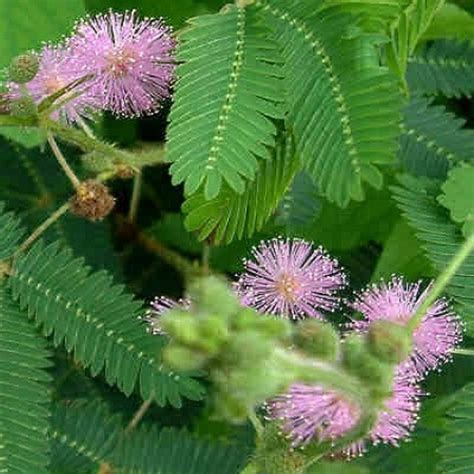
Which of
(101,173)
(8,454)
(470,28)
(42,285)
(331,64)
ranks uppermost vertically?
(470,28)

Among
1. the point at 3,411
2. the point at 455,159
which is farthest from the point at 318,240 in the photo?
the point at 3,411

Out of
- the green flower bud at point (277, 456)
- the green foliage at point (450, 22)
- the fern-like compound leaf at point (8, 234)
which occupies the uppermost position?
the green foliage at point (450, 22)

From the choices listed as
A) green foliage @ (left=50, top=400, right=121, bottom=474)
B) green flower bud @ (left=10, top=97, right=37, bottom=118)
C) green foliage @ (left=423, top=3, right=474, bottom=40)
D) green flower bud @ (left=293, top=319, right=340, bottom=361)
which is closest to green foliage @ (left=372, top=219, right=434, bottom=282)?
green foliage @ (left=423, top=3, right=474, bottom=40)

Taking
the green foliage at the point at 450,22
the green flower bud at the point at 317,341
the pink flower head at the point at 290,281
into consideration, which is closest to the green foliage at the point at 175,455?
the pink flower head at the point at 290,281

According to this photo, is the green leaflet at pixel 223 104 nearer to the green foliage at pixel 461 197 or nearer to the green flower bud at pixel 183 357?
the green foliage at pixel 461 197

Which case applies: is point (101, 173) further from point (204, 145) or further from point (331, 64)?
point (331, 64)

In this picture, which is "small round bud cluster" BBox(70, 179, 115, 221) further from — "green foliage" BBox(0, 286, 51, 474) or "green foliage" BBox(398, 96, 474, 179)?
"green foliage" BBox(398, 96, 474, 179)
